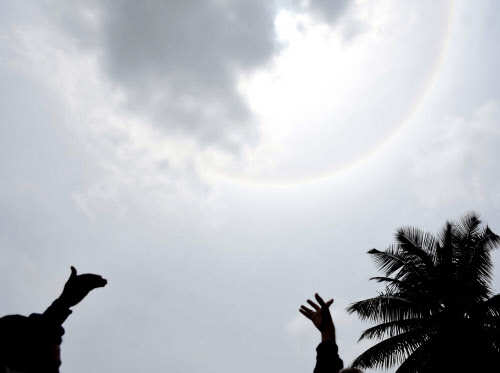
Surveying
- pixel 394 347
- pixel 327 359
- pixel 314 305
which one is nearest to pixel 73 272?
pixel 327 359

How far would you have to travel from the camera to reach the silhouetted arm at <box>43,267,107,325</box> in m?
2.07

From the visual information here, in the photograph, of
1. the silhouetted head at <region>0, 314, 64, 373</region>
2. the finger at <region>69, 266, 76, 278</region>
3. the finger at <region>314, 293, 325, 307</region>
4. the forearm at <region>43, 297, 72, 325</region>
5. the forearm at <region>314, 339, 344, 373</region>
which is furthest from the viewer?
the finger at <region>314, 293, 325, 307</region>

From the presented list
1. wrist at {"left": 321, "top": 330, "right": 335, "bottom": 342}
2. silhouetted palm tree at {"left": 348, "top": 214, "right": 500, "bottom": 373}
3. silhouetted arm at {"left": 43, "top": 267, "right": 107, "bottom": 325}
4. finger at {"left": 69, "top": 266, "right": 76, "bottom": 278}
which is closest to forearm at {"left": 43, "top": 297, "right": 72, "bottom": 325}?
silhouetted arm at {"left": 43, "top": 267, "right": 107, "bottom": 325}

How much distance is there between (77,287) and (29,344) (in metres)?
0.33

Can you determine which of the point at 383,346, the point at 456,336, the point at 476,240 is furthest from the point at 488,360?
the point at 476,240

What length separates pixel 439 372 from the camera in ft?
33.8

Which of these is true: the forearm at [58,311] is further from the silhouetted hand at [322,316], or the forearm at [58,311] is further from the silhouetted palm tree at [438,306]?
the silhouetted palm tree at [438,306]

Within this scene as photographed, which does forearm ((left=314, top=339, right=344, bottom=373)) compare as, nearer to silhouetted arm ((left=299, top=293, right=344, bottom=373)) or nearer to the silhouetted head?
silhouetted arm ((left=299, top=293, right=344, bottom=373))

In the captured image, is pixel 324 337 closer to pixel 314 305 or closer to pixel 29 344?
pixel 314 305

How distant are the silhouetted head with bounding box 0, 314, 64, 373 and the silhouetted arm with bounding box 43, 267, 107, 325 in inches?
1.8

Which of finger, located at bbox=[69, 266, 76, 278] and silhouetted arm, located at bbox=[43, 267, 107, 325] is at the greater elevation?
finger, located at bbox=[69, 266, 76, 278]

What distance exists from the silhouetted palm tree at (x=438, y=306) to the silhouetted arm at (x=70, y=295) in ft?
34.9

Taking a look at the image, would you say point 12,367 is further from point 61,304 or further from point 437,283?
point 437,283

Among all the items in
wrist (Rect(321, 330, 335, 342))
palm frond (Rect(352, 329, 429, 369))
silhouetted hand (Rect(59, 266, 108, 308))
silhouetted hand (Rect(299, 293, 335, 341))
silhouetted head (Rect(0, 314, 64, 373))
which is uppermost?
palm frond (Rect(352, 329, 429, 369))
